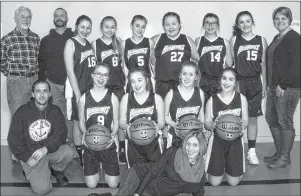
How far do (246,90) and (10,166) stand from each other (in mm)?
2599

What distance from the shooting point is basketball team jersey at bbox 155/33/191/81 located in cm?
351

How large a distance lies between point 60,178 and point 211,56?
1947 millimetres

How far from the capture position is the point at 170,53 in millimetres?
3537

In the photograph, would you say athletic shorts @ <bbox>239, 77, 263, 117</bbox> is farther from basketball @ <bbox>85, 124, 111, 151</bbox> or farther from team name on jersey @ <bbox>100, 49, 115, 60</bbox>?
basketball @ <bbox>85, 124, 111, 151</bbox>

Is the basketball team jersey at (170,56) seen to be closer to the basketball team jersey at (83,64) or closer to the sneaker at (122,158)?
the basketball team jersey at (83,64)

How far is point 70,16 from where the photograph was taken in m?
4.20

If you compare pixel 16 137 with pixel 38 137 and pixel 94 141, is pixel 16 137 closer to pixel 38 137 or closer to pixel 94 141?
pixel 38 137

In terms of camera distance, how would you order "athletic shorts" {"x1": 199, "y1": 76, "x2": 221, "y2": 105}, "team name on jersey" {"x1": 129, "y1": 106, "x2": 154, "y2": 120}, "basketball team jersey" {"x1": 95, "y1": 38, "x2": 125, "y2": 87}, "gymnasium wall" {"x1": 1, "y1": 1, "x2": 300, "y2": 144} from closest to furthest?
"team name on jersey" {"x1": 129, "y1": 106, "x2": 154, "y2": 120} → "basketball team jersey" {"x1": 95, "y1": 38, "x2": 125, "y2": 87} → "athletic shorts" {"x1": 199, "y1": 76, "x2": 221, "y2": 105} → "gymnasium wall" {"x1": 1, "y1": 1, "x2": 300, "y2": 144}

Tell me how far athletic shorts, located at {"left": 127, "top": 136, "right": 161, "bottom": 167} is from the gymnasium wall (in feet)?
5.75

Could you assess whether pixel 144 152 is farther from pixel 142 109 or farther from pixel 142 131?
pixel 142 109

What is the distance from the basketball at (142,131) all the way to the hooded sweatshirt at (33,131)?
0.72m

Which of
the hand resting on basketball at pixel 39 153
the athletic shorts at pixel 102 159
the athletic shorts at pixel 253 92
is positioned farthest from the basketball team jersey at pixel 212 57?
the hand resting on basketball at pixel 39 153

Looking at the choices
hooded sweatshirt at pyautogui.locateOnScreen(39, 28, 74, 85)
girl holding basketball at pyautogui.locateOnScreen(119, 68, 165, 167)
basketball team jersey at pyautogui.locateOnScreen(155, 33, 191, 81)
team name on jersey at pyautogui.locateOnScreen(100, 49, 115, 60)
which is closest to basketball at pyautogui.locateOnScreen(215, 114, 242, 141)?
girl holding basketball at pyautogui.locateOnScreen(119, 68, 165, 167)

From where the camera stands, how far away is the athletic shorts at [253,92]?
3.57 meters
